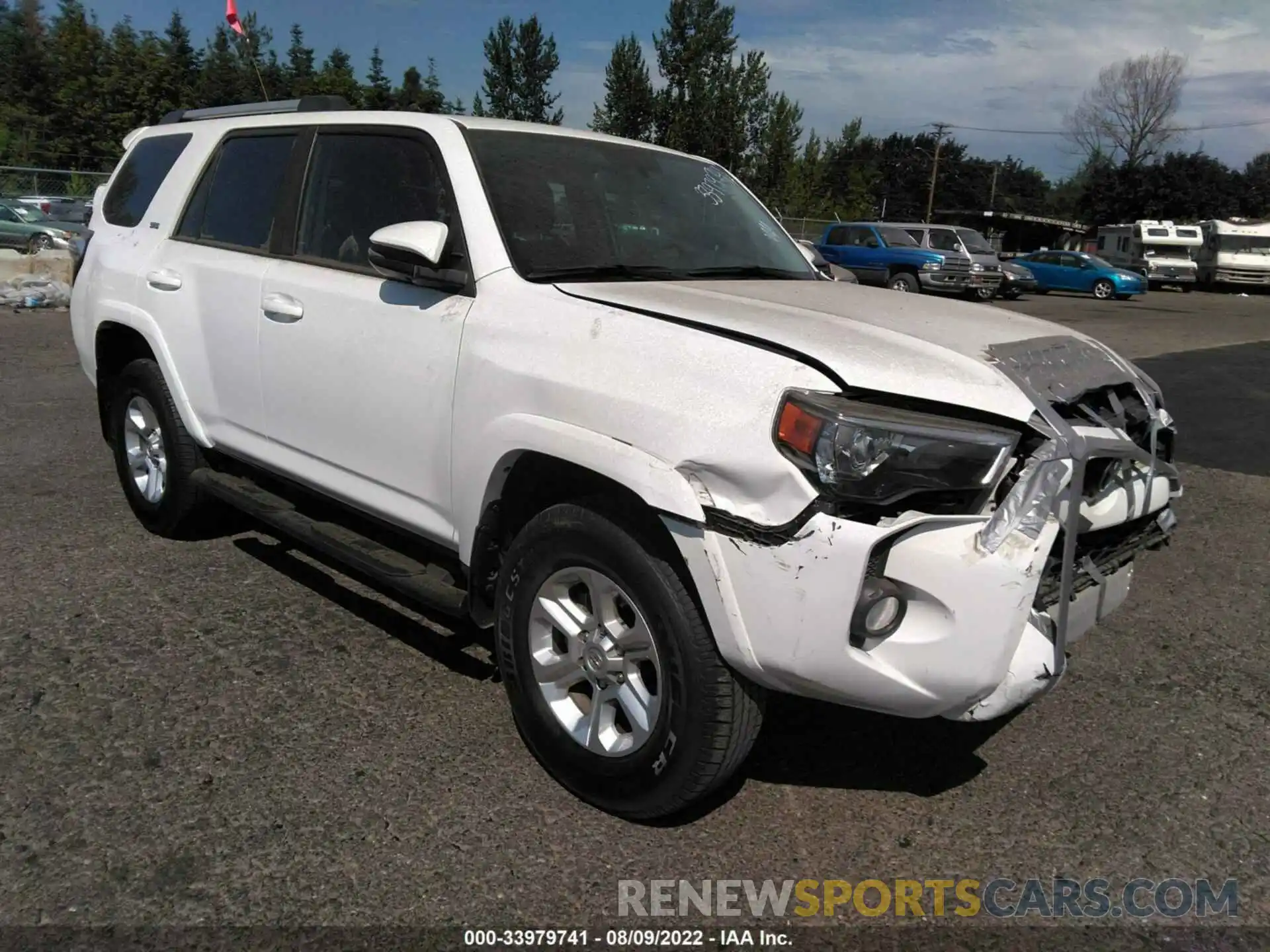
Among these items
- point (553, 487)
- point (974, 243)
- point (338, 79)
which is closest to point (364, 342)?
point (553, 487)

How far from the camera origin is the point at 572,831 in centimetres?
275

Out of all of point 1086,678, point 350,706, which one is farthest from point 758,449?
point 1086,678

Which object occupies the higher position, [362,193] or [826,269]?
[362,193]

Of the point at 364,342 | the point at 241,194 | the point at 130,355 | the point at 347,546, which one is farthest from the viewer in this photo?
the point at 130,355

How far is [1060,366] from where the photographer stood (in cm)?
275

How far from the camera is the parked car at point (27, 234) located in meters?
18.8

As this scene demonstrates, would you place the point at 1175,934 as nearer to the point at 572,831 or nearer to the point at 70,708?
the point at 572,831

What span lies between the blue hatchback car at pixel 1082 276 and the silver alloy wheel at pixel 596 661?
A: 2986 centimetres

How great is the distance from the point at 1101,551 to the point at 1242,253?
3831 centimetres

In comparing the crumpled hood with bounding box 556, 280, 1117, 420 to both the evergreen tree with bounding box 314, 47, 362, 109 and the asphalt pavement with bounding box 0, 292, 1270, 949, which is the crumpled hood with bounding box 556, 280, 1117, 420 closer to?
the asphalt pavement with bounding box 0, 292, 1270, 949

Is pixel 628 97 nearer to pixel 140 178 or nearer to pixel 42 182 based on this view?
pixel 42 182

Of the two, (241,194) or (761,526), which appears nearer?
(761,526)

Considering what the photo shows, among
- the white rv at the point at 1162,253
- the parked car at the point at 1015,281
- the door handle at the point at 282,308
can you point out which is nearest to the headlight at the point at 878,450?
the door handle at the point at 282,308

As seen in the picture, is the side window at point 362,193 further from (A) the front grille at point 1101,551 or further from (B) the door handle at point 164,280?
(A) the front grille at point 1101,551
